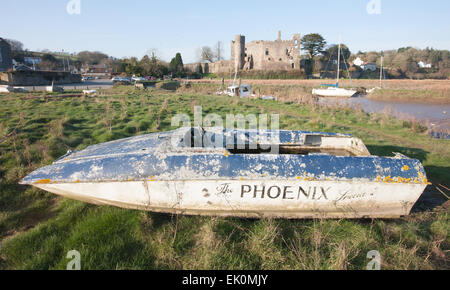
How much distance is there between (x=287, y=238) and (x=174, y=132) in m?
2.72

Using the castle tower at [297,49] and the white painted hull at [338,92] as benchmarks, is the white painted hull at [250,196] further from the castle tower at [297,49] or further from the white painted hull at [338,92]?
the castle tower at [297,49]

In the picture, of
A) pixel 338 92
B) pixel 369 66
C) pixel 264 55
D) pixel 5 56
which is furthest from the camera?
pixel 369 66

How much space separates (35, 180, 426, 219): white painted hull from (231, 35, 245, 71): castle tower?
5298 cm

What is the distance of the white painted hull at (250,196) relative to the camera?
3672 millimetres

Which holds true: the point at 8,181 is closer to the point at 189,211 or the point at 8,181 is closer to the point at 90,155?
the point at 90,155

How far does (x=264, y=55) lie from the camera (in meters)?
52.6

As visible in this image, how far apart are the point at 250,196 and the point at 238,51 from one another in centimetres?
5511

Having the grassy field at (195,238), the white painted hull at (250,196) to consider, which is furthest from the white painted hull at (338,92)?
the white painted hull at (250,196)

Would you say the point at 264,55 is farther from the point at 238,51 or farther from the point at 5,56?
the point at 5,56

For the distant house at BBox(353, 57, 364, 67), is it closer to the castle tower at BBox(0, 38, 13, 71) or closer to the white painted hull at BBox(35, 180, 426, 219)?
the white painted hull at BBox(35, 180, 426, 219)

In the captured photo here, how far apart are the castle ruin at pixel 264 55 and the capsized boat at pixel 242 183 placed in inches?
2021

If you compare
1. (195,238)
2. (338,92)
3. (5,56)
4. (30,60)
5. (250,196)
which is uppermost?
(30,60)

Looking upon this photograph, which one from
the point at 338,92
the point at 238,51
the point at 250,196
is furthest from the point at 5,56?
the point at 250,196
